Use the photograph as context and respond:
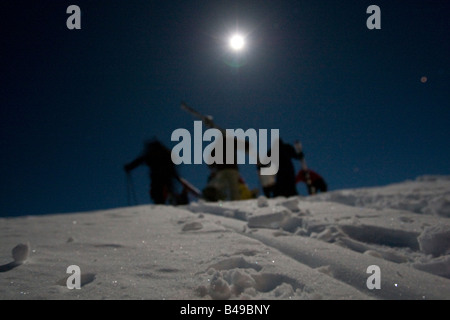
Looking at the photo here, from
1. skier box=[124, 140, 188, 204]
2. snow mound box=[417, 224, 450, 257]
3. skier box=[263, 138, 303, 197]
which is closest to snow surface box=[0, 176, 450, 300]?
snow mound box=[417, 224, 450, 257]

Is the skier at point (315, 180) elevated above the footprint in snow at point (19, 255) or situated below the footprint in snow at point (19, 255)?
below

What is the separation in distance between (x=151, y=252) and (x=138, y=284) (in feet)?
1.94

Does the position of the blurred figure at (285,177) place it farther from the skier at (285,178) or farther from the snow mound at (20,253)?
the snow mound at (20,253)

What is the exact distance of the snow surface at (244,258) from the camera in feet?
4.57

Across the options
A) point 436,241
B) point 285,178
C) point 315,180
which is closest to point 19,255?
point 436,241

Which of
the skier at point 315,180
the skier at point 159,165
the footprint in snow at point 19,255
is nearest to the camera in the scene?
the footprint in snow at point 19,255

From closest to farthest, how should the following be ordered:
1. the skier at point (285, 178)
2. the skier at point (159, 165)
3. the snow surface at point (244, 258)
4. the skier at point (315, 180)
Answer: the snow surface at point (244, 258) → the skier at point (285, 178) → the skier at point (315, 180) → the skier at point (159, 165)

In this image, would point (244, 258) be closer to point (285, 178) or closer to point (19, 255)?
point (19, 255)

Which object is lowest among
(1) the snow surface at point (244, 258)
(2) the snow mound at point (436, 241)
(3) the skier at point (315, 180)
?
(3) the skier at point (315, 180)

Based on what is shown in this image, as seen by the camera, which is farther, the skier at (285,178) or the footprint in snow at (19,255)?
the skier at (285,178)

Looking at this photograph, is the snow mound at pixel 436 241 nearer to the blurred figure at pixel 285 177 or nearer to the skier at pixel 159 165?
the blurred figure at pixel 285 177

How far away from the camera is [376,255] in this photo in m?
1.93

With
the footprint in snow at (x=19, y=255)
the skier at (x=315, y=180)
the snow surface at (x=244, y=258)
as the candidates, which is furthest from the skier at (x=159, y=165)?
the footprint in snow at (x=19, y=255)
